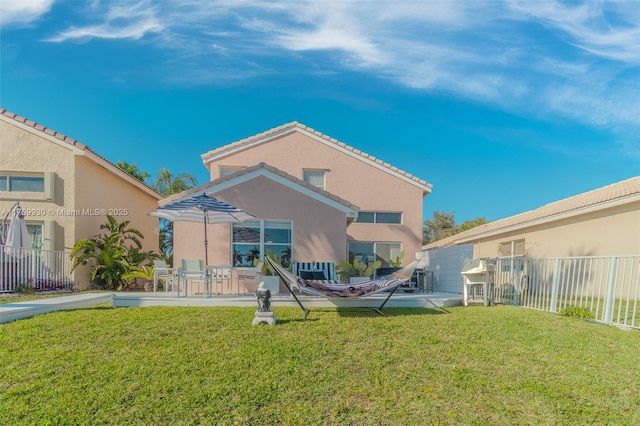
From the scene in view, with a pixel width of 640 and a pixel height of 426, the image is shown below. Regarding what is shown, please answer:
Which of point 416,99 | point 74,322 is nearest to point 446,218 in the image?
point 416,99

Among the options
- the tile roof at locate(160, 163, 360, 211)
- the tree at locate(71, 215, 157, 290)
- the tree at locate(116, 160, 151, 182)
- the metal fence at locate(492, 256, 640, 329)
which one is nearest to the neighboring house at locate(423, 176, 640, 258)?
the metal fence at locate(492, 256, 640, 329)

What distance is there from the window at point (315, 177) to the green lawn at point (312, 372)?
10604 millimetres

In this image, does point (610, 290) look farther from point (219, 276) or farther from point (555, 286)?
point (219, 276)

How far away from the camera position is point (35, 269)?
40.2 ft

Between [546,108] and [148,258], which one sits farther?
[546,108]

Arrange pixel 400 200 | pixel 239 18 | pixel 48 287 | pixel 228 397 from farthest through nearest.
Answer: pixel 400 200
pixel 48 287
pixel 239 18
pixel 228 397

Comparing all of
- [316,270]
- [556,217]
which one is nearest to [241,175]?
[316,270]

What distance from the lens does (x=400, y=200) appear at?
17.6 meters

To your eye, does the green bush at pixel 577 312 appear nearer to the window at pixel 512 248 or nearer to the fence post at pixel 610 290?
the fence post at pixel 610 290

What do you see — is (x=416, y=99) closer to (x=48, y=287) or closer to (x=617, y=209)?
(x=617, y=209)

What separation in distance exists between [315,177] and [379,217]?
3651 mm

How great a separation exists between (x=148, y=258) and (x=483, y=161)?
985 inches

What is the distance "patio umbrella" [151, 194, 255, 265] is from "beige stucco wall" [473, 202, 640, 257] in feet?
42.5

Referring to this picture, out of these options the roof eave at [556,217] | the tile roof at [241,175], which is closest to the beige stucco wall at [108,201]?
the tile roof at [241,175]
